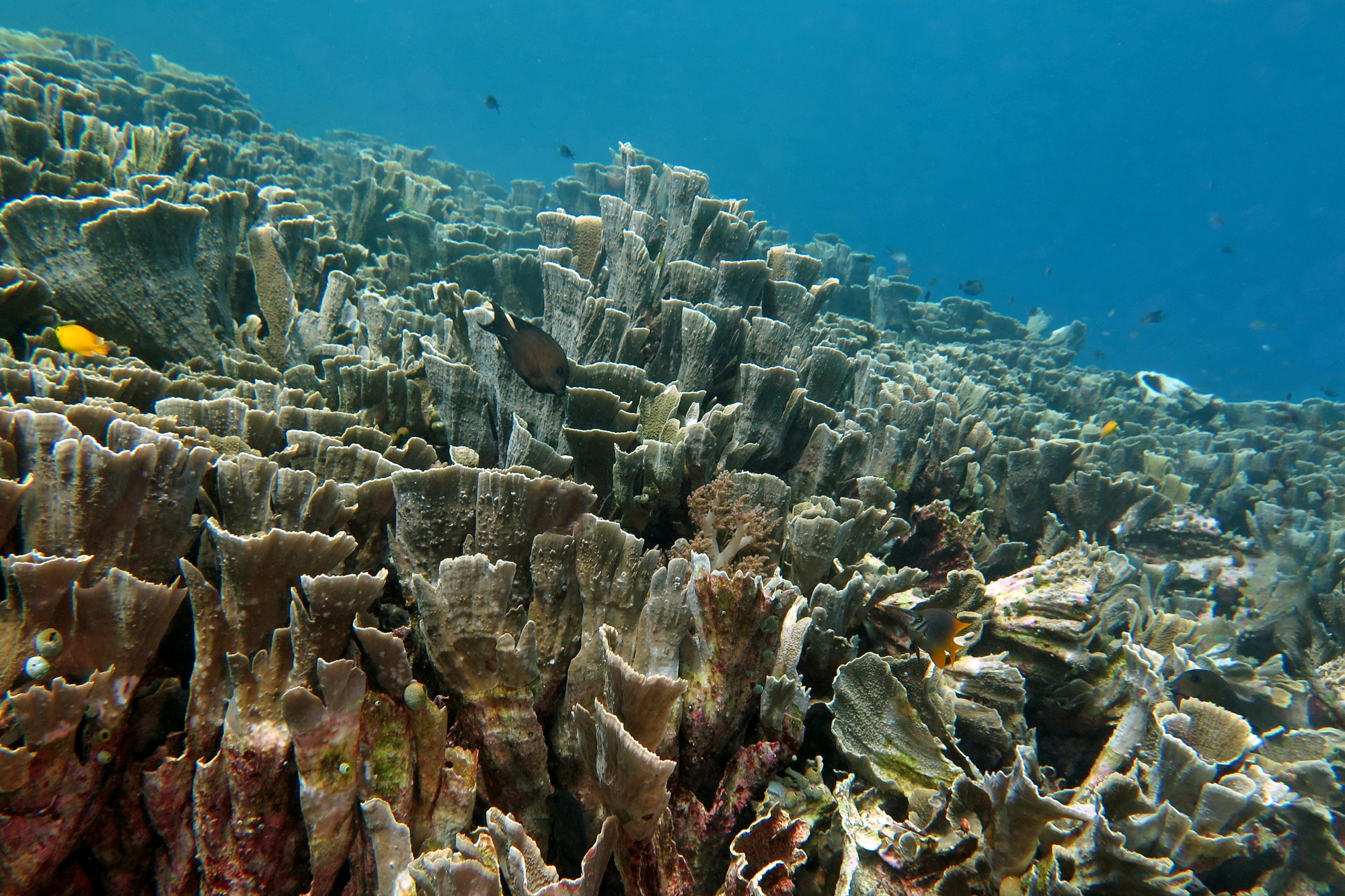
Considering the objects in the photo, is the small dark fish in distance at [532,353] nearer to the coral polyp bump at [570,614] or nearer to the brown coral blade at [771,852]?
the coral polyp bump at [570,614]

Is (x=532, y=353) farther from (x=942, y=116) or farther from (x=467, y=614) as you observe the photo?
(x=942, y=116)

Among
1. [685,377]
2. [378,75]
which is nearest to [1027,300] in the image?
[685,377]

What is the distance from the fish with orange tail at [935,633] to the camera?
230 cm

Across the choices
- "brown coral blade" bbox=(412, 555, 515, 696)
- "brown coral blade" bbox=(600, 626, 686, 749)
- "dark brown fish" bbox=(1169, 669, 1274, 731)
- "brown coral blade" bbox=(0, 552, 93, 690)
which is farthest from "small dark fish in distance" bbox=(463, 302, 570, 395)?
"dark brown fish" bbox=(1169, 669, 1274, 731)

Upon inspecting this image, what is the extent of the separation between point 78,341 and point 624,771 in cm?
341

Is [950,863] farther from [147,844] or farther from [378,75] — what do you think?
[378,75]

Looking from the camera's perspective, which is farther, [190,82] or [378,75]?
[378,75]

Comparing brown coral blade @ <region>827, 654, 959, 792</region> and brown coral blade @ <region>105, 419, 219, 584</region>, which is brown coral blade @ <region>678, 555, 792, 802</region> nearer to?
brown coral blade @ <region>827, 654, 959, 792</region>

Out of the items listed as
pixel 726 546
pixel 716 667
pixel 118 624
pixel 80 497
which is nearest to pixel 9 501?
pixel 80 497

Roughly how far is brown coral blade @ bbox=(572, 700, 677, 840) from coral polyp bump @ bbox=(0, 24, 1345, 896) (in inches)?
0.6

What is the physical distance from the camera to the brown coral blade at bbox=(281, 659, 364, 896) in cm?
127

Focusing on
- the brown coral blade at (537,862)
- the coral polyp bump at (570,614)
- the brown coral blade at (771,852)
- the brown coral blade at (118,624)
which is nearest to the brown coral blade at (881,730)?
the coral polyp bump at (570,614)

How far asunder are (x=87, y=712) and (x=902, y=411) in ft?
13.6

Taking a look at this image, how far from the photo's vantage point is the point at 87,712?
4.27 feet
